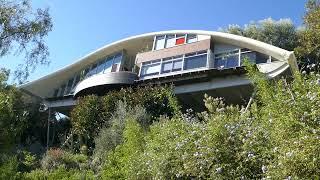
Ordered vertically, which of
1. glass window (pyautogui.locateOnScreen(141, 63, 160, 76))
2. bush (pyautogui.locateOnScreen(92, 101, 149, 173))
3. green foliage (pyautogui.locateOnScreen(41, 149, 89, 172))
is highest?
glass window (pyautogui.locateOnScreen(141, 63, 160, 76))

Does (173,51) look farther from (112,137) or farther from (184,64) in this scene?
(112,137)

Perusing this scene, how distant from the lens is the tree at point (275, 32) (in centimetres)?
3856

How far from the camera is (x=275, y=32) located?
39.1m

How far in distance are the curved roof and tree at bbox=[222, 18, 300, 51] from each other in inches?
487

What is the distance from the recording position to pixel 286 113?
6.27 m

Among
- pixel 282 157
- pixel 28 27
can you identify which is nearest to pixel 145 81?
pixel 28 27

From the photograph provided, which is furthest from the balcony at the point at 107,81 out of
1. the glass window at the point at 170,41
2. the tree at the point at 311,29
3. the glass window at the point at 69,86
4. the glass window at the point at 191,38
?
the tree at the point at 311,29

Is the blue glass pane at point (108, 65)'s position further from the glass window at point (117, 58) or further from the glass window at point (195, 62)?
the glass window at point (195, 62)

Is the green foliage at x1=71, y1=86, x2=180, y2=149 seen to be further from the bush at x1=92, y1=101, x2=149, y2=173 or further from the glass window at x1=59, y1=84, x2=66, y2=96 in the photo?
the glass window at x1=59, y1=84, x2=66, y2=96

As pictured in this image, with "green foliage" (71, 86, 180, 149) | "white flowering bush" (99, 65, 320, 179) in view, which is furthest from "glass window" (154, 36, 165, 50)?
"white flowering bush" (99, 65, 320, 179)

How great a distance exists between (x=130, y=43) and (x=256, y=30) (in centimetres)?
1334

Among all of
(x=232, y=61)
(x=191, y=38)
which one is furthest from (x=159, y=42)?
(x=232, y=61)

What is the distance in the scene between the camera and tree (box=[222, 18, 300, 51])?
127 ft

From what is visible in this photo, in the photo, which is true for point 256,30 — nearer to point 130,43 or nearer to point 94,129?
point 130,43
